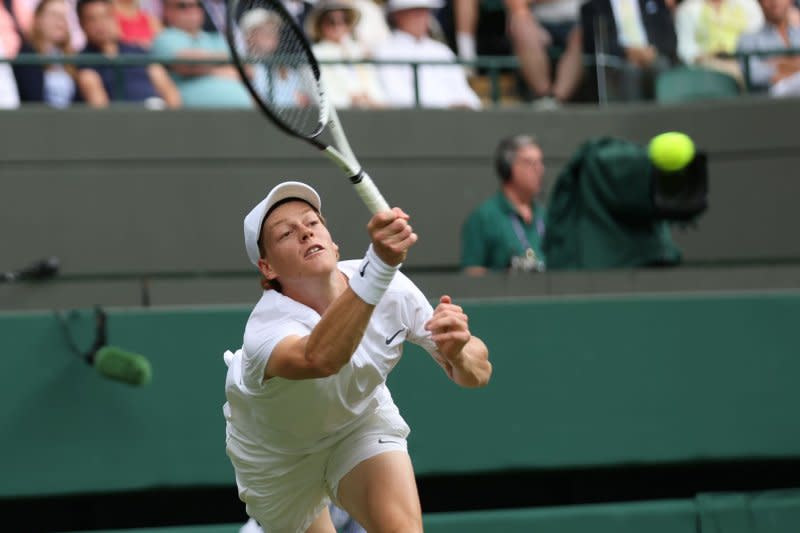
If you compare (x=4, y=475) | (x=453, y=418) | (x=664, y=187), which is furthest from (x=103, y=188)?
(x=664, y=187)

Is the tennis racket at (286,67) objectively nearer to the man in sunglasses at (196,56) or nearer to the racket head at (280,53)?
the racket head at (280,53)

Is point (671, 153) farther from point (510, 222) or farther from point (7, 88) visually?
point (7, 88)

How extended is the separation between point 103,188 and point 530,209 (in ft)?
7.09

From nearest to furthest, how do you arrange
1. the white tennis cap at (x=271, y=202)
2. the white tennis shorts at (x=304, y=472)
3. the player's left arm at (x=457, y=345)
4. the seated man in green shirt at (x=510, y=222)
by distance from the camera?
the player's left arm at (x=457, y=345) → the white tennis cap at (x=271, y=202) → the white tennis shorts at (x=304, y=472) → the seated man in green shirt at (x=510, y=222)

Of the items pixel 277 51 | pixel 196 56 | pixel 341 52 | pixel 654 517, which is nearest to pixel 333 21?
pixel 341 52

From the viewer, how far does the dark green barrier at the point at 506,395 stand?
21.0 feet

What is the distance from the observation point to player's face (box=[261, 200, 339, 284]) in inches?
173

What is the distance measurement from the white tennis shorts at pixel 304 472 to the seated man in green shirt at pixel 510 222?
2.19 meters

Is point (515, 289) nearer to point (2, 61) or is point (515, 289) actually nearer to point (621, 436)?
point (621, 436)

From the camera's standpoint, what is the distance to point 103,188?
721cm

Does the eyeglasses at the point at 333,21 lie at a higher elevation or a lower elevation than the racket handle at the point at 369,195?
lower

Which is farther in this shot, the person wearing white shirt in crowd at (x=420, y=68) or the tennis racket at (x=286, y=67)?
the person wearing white shirt in crowd at (x=420, y=68)

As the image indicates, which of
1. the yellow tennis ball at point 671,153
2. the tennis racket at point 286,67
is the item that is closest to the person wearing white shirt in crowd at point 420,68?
the yellow tennis ball at point 671,153

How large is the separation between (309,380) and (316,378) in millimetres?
195
